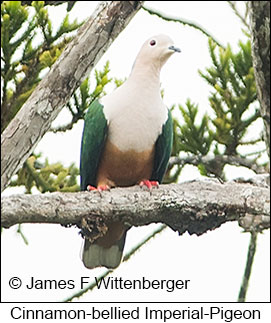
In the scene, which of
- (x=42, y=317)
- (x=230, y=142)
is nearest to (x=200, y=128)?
(x=230, y=142)

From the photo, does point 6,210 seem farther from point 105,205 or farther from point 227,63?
point 227,63

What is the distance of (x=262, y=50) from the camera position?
475 centimetres

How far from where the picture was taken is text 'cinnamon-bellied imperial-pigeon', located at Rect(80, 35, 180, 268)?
14.6 feet

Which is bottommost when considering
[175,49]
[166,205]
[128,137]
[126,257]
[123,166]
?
[166,205]

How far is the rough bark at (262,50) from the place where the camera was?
4.69 metres

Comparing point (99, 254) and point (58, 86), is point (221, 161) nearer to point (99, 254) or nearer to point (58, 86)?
point (99, 254)

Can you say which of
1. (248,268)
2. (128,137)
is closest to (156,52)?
(128,137)

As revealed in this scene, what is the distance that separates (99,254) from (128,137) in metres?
0.70

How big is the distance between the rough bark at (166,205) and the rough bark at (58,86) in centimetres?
59

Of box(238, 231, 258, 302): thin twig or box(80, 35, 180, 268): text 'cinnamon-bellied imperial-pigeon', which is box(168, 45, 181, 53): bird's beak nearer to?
box(80, 35, 180, 268): text 'cinnamon-bellied imperial-pigeon'

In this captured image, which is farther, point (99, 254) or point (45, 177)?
point (45, 177)

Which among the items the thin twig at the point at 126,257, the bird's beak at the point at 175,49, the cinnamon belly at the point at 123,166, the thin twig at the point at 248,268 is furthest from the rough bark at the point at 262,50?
the thin twig at the point at 126,257

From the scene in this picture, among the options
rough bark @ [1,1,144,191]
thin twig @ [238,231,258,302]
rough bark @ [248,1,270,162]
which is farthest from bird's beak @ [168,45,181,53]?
thin twig @ [238,231,258,302]

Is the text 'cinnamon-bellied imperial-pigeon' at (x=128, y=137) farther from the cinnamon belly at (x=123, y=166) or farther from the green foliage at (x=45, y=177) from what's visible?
the green foliage at (x=45, y=177)
